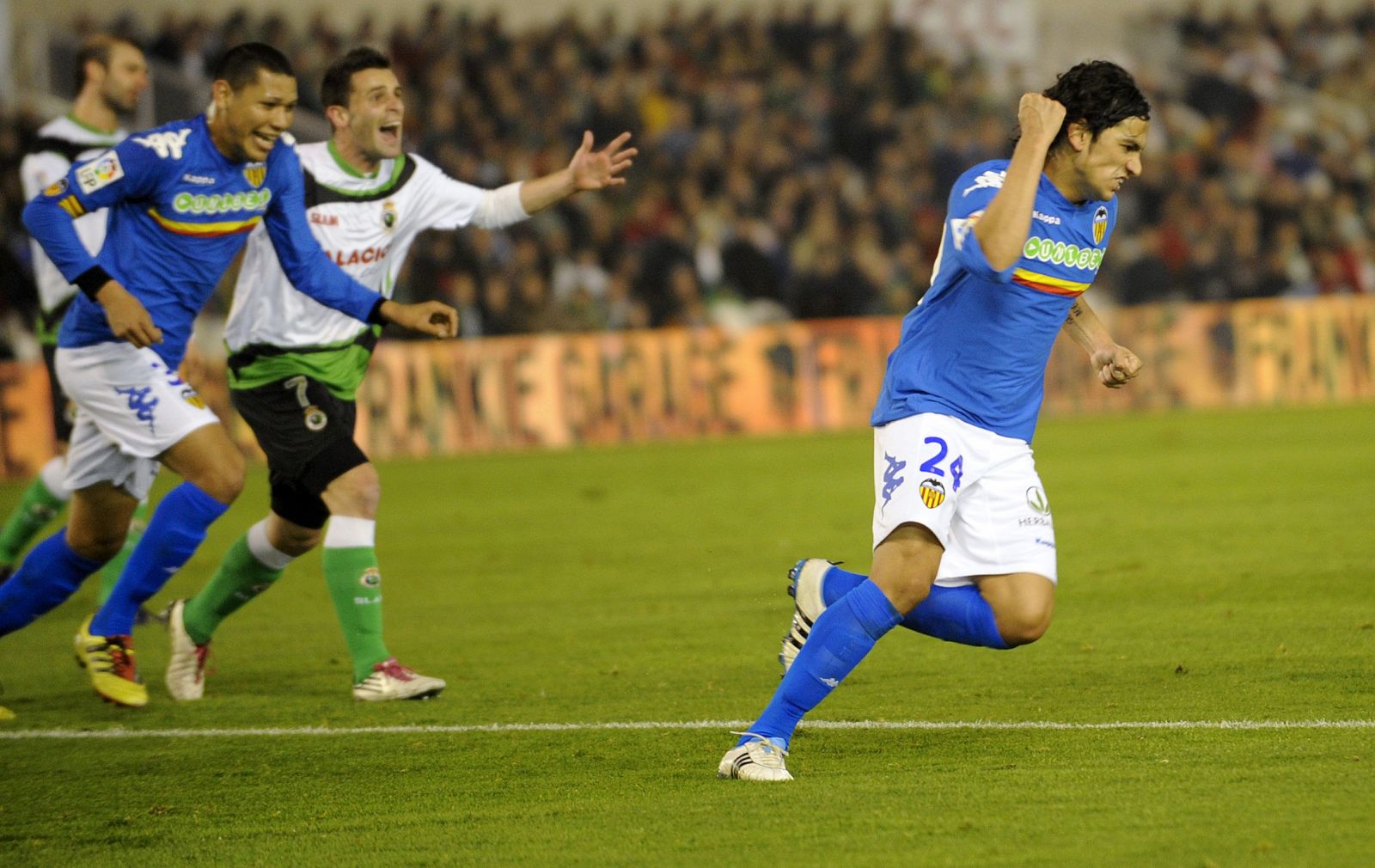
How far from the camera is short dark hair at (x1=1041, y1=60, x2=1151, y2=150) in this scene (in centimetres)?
482

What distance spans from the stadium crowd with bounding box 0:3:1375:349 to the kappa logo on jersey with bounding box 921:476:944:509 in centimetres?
1362

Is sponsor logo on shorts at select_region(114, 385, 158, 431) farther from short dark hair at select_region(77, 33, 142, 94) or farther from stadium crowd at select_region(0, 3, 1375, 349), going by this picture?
stadium crowd at select_region(0, 3, 1375, 349)

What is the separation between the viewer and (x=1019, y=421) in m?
5.09

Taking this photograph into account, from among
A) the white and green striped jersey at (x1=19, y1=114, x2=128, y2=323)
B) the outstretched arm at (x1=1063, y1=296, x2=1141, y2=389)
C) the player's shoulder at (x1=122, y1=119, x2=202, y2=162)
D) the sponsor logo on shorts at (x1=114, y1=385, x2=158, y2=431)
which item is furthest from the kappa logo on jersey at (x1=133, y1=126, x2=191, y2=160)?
the outstretched arm at (x1=1063, y1=296, x2=1141, y2=389)

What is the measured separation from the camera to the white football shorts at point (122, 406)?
6.43 m

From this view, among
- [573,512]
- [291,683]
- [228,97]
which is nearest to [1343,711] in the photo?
[291,683]

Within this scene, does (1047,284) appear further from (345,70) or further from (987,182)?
(345,70)

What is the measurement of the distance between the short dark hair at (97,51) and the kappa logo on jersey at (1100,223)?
5093mm

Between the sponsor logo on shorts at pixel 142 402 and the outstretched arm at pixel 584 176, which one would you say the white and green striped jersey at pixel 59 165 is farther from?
the outstretched arm at pixel 584 176

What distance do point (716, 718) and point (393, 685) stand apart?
1326 millimetres


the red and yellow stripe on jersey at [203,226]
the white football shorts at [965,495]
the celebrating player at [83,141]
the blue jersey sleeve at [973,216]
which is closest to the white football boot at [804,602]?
the white football shorts at [965,495]

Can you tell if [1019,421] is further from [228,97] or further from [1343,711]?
[228,97]

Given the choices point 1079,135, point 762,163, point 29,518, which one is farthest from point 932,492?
point 762,163

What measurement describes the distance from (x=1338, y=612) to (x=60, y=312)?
19.6 feet
